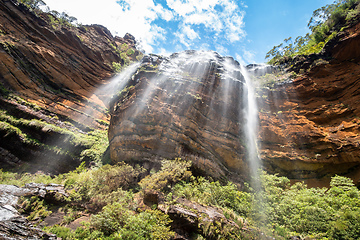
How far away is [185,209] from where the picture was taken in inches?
312

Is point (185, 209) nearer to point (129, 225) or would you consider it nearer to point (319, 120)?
point (129, 225)

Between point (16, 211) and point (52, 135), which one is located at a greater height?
point (52, 135)

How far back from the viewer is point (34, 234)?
5.91 m

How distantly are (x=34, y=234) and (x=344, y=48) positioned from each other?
24.3 metres

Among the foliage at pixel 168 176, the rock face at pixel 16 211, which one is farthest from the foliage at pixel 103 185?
the foliage at pixel 168 176

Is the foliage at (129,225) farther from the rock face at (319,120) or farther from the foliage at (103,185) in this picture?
the rock face at (319,120)

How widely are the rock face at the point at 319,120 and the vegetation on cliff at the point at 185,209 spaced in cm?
304

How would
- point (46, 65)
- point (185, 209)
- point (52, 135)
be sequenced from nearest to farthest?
point (185, 209)
point (52, 135)
point (46, 65)

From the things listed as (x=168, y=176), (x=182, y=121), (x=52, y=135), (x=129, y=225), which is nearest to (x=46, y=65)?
(x=52, y=135)

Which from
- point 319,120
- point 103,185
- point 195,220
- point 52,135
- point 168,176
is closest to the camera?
point 195,220

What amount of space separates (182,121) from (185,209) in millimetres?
6974

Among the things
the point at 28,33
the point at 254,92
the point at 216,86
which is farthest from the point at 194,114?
the point at 28,33

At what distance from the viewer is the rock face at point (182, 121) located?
508 inches

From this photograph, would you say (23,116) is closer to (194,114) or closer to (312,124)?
(194,114)
